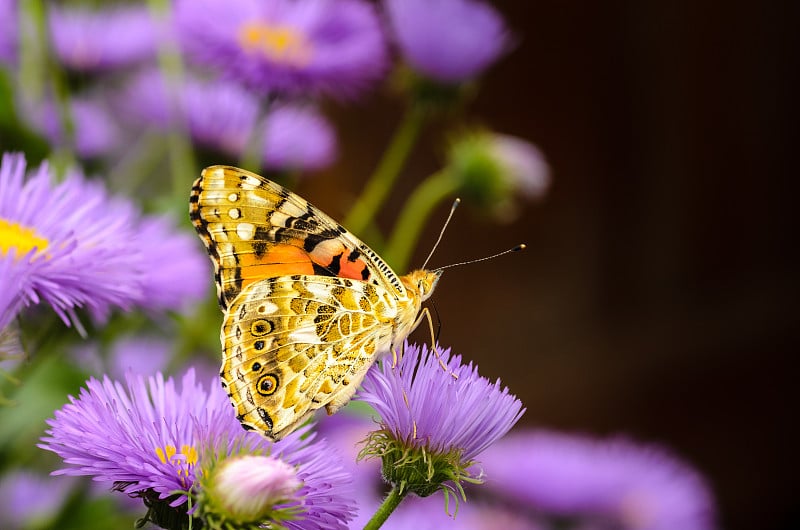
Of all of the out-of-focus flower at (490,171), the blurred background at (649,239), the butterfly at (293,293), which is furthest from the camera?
the blurred background at (649,239)

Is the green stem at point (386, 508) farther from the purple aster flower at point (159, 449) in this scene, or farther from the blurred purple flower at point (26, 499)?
the blurred purple flower at point (26, 499)

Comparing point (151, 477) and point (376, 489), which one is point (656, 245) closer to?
point (376, 489)

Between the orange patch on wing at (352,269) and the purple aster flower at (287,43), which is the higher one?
the purple aster flower at (287,43)

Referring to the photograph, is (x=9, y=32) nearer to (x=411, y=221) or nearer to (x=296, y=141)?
(x=296, y=141)

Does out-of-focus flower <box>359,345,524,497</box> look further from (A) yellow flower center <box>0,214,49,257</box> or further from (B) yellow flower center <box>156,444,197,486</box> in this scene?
(A) yellow flower center <box>0,214,49,257</box>

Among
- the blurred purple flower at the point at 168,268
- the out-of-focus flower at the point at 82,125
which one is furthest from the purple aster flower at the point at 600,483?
the out-of-focus flower at the point at 82,125

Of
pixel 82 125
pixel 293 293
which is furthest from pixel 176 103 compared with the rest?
pixel 293 293
